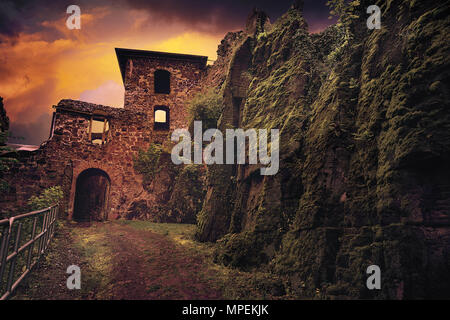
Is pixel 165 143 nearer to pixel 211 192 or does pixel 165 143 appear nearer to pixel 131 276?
pixel 211 192

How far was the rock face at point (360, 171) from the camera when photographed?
121 inches

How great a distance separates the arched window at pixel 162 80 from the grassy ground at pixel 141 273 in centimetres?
1299

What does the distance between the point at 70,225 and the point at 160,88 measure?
1343 cm

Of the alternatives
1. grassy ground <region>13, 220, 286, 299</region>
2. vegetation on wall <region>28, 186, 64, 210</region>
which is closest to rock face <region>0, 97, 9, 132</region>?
vegetation on wall <region>28, 186, 64, 210</region>

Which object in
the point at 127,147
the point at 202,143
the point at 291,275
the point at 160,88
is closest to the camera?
the point at 291,275

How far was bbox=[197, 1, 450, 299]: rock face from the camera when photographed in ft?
10.1

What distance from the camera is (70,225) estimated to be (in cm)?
994

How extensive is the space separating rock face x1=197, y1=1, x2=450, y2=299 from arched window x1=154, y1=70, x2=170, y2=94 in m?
13.2

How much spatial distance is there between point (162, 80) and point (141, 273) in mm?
16828

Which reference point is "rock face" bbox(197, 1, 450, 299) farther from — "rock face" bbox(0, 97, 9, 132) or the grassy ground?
"rock face" bbox(0, 97, 9, 132)

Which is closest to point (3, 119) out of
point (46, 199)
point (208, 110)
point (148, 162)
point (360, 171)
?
point (46, 199)

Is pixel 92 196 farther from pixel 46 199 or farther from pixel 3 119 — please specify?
pixel 3 119

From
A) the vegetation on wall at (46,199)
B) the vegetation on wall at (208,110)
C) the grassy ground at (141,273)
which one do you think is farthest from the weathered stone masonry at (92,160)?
the grassy ground at (141,273)
